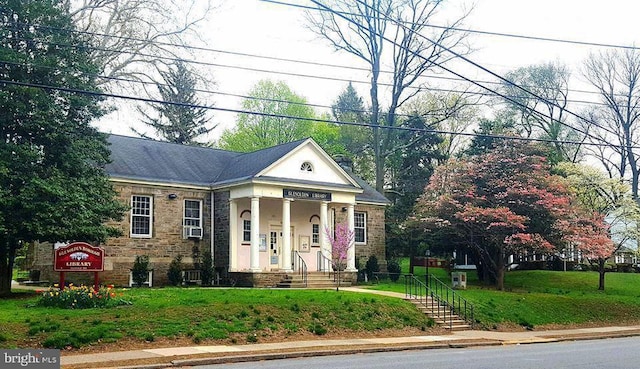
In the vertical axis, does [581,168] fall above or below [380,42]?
below

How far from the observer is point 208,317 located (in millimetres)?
19078

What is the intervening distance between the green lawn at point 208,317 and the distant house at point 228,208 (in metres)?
6.29

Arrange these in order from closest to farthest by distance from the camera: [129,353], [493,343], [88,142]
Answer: [129,353] < [493,343] < [88,142]

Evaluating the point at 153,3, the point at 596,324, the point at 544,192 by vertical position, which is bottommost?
the point at 596,324

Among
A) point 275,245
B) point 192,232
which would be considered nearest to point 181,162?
point 192,232

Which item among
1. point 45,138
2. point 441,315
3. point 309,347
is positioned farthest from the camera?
point 441,315

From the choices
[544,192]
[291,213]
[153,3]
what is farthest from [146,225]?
[544,192]

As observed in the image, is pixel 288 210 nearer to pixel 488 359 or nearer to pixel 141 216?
pixel 141 216

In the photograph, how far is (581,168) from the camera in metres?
38.5

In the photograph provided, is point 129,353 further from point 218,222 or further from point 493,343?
point 218,222

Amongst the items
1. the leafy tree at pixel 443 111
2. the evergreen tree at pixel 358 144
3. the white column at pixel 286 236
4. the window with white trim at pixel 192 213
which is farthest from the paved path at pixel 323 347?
the evergreen tree at pixel 358 144

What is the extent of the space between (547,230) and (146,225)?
1813cm

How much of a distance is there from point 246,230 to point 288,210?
2.60 meters

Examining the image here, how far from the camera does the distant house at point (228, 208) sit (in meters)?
29.6
